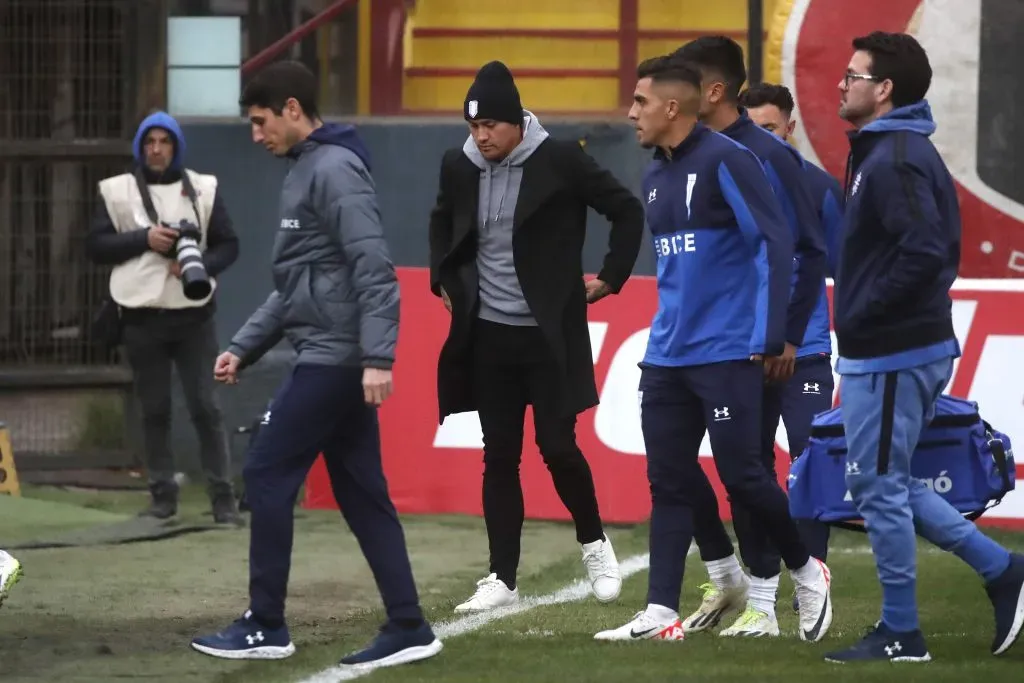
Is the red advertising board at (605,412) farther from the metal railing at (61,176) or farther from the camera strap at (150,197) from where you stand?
the metal railing at (61,176)

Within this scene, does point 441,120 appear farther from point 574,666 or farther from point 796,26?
point 574,666

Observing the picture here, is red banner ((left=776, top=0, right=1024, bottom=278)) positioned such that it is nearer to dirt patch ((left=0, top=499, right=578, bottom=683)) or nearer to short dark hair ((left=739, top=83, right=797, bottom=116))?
dirt patch ((left=0, top=499, right=578, bottom=683))

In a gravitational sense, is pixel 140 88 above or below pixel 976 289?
above

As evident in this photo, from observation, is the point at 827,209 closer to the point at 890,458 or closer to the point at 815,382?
the point at 815,382

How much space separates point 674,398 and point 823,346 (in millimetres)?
1238

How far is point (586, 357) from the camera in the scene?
7.07 metres

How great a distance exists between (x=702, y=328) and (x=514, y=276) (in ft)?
2.89

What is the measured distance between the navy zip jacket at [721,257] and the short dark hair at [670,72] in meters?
0.23

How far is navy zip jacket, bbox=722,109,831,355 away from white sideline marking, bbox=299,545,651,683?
1.51 metres

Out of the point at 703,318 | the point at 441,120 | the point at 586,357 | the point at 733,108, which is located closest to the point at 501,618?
the point at 586,357

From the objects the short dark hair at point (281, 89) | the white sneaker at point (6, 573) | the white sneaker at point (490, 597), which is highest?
the short dark hair at point (281, 89)

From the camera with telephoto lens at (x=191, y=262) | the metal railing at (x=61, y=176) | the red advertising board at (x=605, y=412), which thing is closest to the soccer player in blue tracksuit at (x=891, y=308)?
the red advertising board at (x=605, y=412)

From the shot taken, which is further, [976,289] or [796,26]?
[796,26]

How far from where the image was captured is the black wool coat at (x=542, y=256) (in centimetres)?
693
